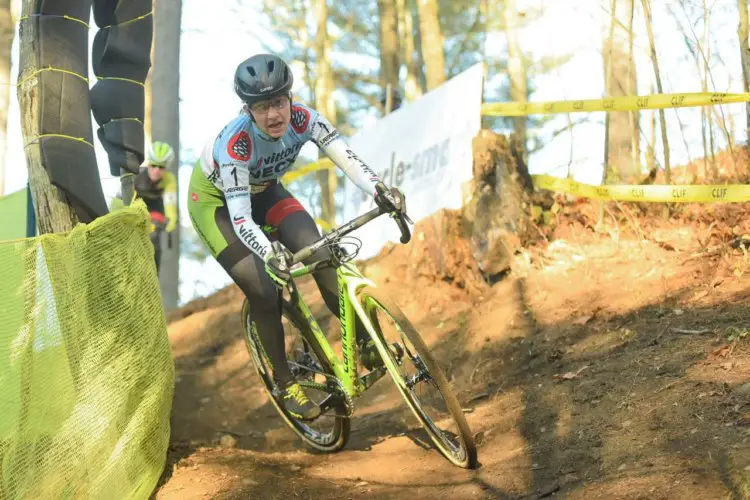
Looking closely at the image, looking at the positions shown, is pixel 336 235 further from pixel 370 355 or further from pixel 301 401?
pixel 301 401

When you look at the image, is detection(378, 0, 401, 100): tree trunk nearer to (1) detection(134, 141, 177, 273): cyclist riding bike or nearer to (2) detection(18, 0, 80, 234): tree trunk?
(1) detection(134, 141, 177, 273): cyclist riding bike

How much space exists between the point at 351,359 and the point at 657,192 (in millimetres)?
3705

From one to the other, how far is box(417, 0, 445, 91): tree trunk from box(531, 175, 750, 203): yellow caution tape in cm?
548

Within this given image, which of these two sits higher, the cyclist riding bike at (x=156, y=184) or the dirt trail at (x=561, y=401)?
the cyclist riding bike at (x=156, y=184)

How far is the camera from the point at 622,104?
25.3 ft

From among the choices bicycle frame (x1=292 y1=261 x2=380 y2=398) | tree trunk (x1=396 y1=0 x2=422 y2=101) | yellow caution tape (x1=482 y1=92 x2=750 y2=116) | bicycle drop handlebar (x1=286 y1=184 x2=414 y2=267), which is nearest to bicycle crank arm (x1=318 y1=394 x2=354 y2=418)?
bicycle frame (x1=292 y1=261 x2=380 y2=398)

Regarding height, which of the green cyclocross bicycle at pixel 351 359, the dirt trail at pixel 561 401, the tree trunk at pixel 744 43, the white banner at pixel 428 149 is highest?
the tree trunk at pixel 744 43

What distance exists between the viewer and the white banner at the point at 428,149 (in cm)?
918

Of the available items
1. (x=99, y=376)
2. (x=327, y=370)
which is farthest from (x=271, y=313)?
(x=99, y=376)

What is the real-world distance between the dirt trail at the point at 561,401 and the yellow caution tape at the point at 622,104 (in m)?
1.20

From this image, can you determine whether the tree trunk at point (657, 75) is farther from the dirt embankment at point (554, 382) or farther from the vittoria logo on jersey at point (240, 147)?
the vittoria logo on jersey at point (240, 147)

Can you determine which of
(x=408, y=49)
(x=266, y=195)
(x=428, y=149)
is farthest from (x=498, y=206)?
(x=408, y=49)

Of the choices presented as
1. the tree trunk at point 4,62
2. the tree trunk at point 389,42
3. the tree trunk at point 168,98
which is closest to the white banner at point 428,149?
the tree trunk at point 168,98

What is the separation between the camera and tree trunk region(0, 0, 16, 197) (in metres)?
13.1
